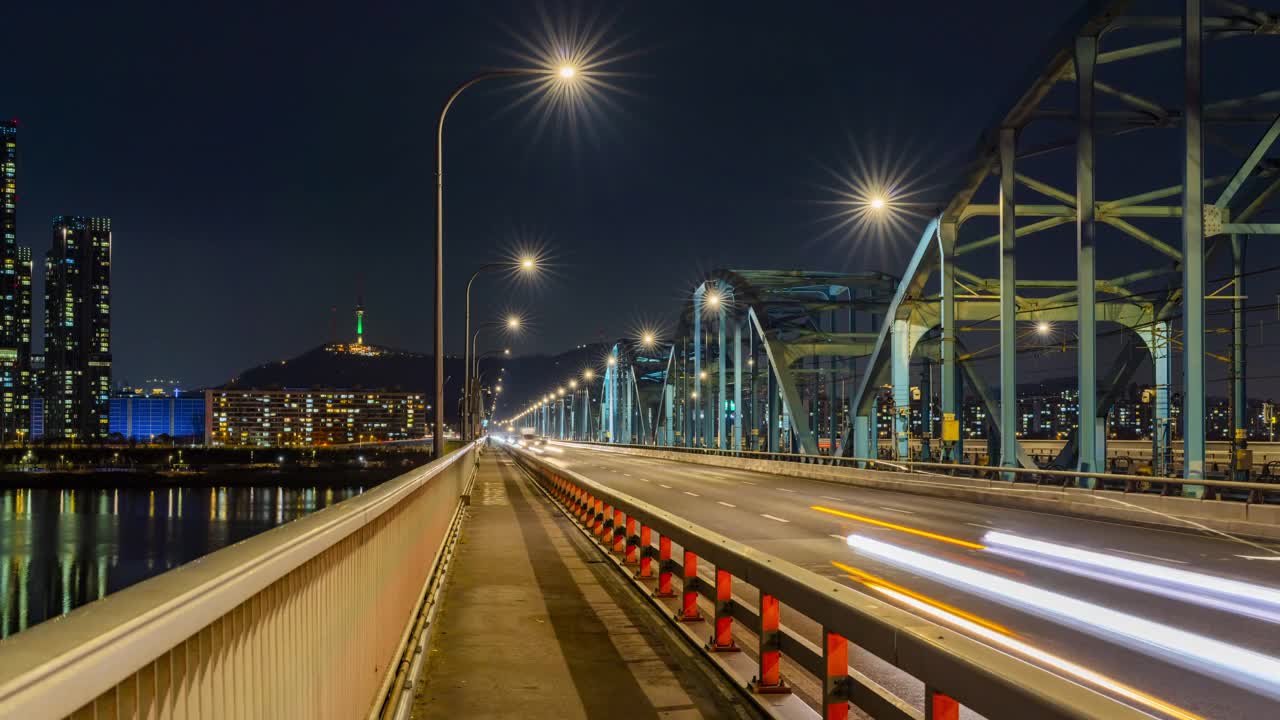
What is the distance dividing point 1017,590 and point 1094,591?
993 mm

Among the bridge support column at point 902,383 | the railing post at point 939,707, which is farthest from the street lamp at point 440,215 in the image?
the bridge support column at point 902,383

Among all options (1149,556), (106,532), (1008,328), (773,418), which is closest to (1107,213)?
(1008,328)

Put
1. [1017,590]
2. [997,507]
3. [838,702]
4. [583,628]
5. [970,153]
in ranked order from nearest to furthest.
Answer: [838,702] < [583,628] < [1017,590] < [997,507] < [970,153]

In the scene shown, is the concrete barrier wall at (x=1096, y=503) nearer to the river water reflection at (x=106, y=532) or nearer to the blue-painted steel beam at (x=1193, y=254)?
the blue-painted steel beam at (x=1193, y=254)

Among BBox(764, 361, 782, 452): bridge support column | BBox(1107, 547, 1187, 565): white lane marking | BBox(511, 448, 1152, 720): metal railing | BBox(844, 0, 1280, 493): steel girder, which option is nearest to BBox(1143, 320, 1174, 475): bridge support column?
BBox(844, 0, 1280, 493): steel girder

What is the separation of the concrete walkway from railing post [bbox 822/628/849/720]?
5.07 feet

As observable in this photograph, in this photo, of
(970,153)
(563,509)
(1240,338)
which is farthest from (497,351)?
(1240,338)

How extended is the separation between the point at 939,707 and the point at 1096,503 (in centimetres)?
2257

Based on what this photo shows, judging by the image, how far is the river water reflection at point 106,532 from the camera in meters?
88.8

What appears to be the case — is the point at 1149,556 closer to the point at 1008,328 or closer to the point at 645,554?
the point at 645,554

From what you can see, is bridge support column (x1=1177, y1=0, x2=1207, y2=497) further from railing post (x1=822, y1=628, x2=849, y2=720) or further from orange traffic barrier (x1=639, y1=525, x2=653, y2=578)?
railing post (x1=822, y1=628, x2=849, y2=720)

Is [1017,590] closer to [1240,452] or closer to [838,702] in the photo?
[838,702]

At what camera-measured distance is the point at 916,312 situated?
5012cm

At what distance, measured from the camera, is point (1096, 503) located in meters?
24.8
